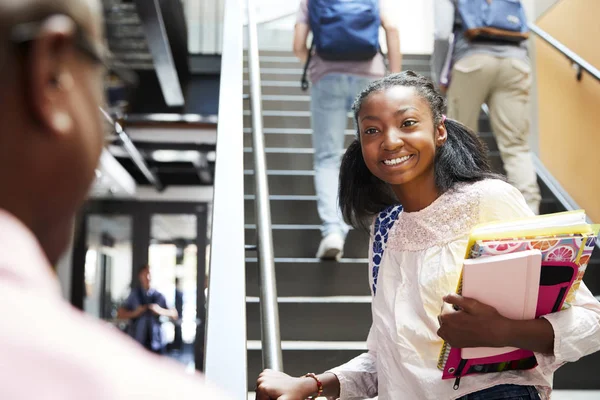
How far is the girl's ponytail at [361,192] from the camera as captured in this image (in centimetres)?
184

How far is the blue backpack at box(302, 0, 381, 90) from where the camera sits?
3.81m

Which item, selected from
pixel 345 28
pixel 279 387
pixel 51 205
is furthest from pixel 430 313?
pixel 345 28

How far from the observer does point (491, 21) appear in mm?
3926

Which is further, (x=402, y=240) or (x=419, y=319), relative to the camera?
(x=402, y=240)

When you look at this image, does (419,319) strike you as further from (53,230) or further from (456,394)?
(53,230)

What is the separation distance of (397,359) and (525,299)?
0.31 metres

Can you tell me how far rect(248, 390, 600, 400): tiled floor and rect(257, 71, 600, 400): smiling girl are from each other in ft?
4.29

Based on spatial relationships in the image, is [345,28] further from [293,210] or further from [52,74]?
[52,74]

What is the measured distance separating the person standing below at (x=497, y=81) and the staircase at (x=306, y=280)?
2.27 ft

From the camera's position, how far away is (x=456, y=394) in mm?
1384

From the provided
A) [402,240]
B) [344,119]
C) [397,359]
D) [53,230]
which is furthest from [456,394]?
[344,119]

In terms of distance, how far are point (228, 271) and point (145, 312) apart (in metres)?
8.05

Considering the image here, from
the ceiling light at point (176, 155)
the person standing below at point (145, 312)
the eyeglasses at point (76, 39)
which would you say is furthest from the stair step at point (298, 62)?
the eyeglasses at point (76, 39)

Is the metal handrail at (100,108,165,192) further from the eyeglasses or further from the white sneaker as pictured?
the eyeglasses
